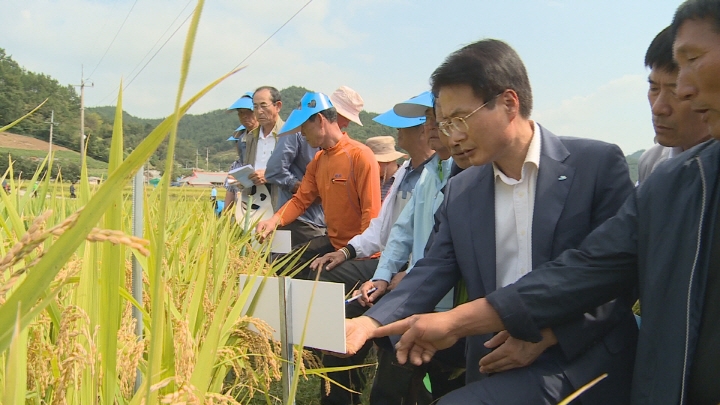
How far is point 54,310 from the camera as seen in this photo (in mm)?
1175

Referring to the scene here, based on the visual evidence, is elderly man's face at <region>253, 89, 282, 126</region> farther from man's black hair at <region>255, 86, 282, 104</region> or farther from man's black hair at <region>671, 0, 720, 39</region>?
man's black hair at <region>671, 0, 720, 39</region>

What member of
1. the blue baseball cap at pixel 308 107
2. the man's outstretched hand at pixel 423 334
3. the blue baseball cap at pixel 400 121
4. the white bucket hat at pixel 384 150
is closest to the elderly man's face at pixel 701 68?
the man's outstretched hand at pixel 423 334

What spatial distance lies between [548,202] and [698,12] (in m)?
0.57

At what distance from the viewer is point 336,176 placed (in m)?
3.27

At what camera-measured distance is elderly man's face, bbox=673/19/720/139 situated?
1.01 metres

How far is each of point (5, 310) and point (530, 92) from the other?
1.51 metres

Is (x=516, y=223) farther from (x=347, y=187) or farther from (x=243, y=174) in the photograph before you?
(x=243, y=174)

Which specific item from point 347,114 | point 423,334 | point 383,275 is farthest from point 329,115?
point 423,334

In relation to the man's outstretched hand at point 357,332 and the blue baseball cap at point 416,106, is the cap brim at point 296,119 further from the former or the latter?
the man's outstretched hand at point 357,332

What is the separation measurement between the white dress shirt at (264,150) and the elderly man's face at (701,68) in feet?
12.0

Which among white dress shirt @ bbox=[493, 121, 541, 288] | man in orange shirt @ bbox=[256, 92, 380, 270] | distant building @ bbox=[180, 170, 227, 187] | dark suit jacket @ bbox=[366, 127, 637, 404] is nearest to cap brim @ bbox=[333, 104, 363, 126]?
man in orange shirt @ bbox=[256, 92, 380, 270]

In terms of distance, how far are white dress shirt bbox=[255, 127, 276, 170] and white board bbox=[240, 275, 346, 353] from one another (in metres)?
3.22

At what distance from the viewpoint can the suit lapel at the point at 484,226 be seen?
5.07 ft

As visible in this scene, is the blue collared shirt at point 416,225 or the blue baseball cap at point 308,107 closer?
the blue collared shirt at point 416,225
